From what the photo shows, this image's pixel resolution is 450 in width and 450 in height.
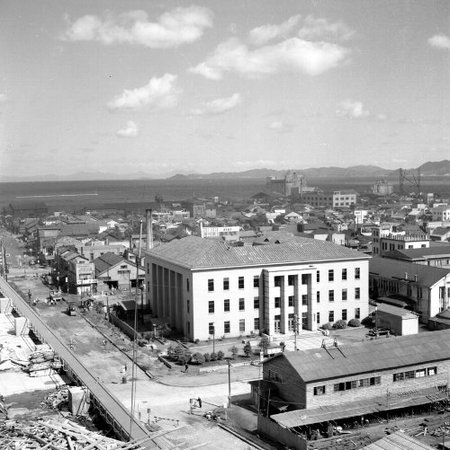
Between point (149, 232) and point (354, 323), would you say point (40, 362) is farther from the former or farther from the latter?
point (149, 232)

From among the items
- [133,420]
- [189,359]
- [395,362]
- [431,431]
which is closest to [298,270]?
[189,359]

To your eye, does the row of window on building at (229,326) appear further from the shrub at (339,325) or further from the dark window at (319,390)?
the dark window at (319,390)

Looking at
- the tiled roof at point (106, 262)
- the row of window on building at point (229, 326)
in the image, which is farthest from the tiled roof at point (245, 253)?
the tiled roof at point (106, 262)

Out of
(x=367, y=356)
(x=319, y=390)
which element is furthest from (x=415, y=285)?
(x=319, y=390)

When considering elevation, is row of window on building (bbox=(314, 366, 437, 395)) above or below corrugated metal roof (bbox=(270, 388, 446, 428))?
above

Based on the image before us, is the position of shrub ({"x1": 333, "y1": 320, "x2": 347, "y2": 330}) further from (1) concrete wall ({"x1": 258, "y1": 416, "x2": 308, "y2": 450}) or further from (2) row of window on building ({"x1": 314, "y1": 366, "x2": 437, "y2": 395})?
(1) concrete wall ({"x1": 258, "y1": 416, "x2": 308, "y2": 450})

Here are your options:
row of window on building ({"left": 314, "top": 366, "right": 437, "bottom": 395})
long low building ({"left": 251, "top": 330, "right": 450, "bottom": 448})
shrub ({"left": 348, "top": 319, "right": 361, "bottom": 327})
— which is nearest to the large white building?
shrub ({"left": 348, "top": 319, "right": 361, "bottom": 327})
